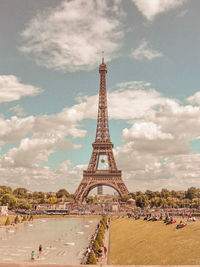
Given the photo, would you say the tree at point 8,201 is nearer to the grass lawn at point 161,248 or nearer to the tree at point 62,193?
the grass lawn at point 161,248

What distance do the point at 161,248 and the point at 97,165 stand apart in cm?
9687

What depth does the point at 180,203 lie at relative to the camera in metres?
125

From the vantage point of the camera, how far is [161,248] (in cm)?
3059

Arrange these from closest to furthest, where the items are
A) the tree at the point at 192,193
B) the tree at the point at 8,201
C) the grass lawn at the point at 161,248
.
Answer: the grass lawn at the point at 161,248, the tree at the point at 8,201, the tree at the point at 192,193

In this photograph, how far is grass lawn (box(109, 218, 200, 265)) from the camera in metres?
26.5

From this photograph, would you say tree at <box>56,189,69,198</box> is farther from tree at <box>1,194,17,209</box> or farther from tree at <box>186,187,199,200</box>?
tree at <box>1,194,17,209</box>

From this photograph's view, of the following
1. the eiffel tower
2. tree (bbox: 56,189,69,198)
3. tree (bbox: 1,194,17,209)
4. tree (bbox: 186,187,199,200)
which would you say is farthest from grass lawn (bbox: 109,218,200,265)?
tree (bbox: 56,189,69,198)

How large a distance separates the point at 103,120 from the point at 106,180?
1121 inches

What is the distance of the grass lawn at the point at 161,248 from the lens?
87.0 ft

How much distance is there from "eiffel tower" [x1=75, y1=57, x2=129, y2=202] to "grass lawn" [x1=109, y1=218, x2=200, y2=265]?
270 feet

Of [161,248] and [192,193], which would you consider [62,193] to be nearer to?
[192,193]

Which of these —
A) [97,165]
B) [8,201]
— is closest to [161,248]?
[8,201]

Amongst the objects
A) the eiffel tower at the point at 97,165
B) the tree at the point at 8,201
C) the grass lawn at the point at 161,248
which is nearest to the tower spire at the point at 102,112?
the eiffel tower at the point at 97,165

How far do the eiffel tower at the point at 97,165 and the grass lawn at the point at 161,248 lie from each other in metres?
82.4
